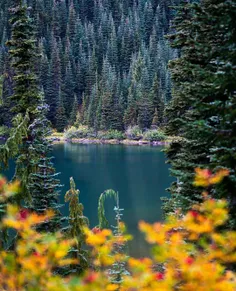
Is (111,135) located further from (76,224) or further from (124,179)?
(76,224)

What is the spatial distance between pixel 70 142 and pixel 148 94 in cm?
1912

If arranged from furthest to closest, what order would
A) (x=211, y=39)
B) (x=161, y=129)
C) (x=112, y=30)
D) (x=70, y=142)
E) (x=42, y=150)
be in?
(x=112, y=30) < (x=70, y=142) < (x=161, y=129) < (x=42, y=150) < (x=211, y=39)

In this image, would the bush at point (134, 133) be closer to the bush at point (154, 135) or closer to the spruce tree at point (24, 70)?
the bush at point (154, 135)

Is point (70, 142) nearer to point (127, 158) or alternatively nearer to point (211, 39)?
point (127, 158)

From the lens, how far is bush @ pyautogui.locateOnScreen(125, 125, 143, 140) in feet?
235

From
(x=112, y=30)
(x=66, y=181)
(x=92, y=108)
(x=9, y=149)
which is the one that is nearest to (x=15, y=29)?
(x=9, y=149)

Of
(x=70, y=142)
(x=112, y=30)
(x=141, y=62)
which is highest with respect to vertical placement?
(x=112, y=30)

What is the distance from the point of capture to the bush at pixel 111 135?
73.2 meters

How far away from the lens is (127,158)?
51750 mm

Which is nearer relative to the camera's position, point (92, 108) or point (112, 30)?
point (92, 108)

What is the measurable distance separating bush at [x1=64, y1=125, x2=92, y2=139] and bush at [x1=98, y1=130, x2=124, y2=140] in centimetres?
350

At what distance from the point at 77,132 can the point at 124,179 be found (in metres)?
42.4

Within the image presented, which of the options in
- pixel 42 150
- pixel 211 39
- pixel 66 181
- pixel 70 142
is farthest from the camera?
pixel 70 142

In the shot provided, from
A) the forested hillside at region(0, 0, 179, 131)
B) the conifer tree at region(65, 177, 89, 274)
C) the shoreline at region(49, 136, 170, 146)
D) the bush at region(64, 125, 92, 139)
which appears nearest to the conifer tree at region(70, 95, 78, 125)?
the forested hillside at region(0, 0, 179, 131)
